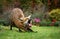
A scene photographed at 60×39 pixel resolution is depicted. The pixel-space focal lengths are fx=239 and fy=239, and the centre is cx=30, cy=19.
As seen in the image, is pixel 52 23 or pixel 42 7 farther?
pixel 42 7

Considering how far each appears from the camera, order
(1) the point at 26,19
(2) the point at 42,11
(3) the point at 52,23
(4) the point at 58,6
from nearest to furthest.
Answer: (1) the point at 26,19 → (3) the point at 52,23 → (2) the point at 42,11 → (4) the point at 58,6

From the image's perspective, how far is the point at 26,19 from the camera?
41.1 ft

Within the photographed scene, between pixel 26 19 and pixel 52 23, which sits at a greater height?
pixel 26 19

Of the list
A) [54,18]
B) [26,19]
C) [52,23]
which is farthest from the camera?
[54,18]

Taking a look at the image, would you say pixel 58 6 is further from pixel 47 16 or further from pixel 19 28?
pixel 19 28

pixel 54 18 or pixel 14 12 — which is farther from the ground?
pixel 14 12

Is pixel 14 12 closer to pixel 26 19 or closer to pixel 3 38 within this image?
pixel 26 19

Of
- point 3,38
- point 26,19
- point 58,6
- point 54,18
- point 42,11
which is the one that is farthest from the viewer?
point 58,6

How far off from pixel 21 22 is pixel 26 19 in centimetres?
31

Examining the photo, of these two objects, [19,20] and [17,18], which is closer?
[19,20]

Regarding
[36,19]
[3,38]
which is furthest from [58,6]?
[3,38]

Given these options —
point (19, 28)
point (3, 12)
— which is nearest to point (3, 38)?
point (19, 28)

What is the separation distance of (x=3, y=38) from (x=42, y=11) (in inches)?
464

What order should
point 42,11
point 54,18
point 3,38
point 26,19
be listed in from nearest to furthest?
point 3,38, point 26,19, point 54,18, point 42,11
